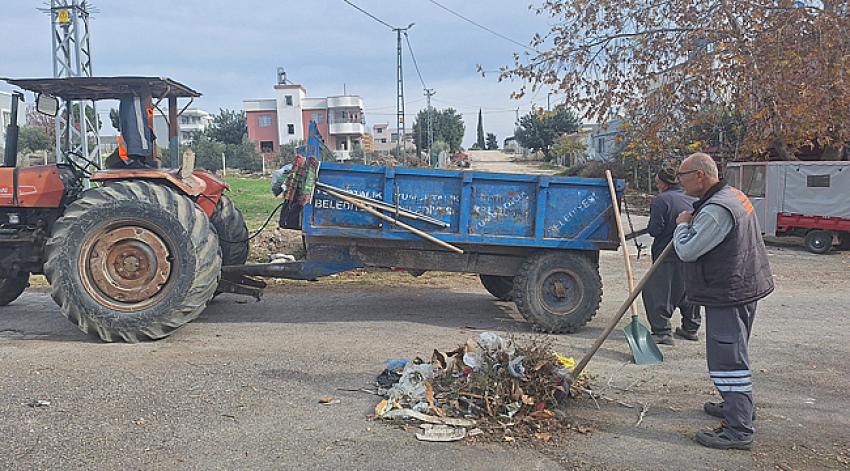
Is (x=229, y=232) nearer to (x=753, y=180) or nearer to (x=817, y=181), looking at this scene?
(x=817, y=181)

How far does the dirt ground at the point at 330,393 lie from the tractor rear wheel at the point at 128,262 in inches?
10.6

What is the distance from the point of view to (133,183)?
6.40 meters

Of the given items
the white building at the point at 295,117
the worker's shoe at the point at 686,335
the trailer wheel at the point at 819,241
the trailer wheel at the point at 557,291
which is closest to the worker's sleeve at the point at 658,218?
the trailer wheel at the point at 557,291

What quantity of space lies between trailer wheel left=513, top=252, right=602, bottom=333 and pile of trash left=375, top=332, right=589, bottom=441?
1950 millimetres

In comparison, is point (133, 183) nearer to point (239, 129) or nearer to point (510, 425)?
point (510, 425)

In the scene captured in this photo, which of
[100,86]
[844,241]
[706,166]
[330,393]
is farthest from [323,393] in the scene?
[844,241]

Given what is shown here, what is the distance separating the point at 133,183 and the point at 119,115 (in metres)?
0.97

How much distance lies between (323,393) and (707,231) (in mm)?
2879

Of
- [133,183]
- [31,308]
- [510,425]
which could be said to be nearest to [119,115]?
[133,183]

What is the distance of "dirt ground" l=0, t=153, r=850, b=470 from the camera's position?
157 inches

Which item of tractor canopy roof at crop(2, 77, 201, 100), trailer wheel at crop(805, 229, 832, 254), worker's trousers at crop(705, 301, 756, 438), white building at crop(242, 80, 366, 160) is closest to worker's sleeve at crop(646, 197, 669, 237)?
worker's trousers at crop(705, 301, 756, 438)

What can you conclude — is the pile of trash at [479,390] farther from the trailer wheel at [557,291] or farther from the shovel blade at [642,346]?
the trailer wheel at [557,291]

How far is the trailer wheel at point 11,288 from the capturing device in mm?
7640

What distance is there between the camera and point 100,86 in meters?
6.85
